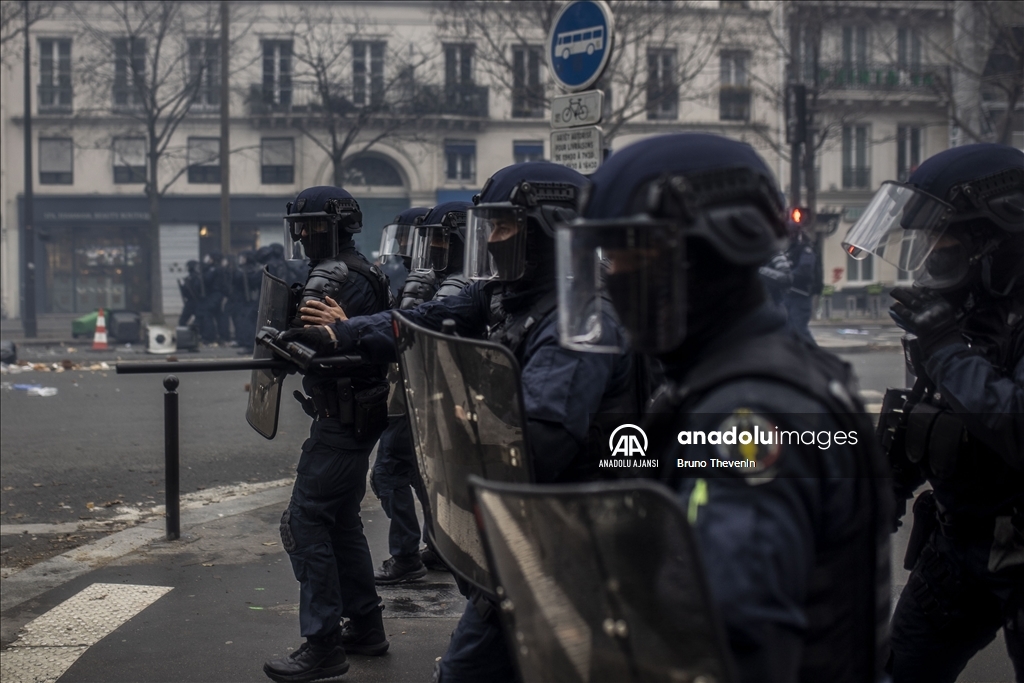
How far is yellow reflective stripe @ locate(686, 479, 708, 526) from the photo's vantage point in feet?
4.72

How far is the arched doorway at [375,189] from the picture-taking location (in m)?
33.1

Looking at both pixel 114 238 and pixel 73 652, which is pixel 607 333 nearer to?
pixel 73 652

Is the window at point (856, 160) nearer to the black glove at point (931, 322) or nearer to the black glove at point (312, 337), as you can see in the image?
the black glove at point (312, 337)

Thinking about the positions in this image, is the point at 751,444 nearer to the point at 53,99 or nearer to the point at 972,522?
the point at 972,522

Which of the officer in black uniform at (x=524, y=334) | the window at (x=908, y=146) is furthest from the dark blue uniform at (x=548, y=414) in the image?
the window at (x=908, y=146)

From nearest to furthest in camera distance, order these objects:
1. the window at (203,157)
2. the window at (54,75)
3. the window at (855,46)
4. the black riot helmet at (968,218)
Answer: the black riot helmet at (968,218)
the window at (54,75)
the window at (203,157)
the window at (855,46)

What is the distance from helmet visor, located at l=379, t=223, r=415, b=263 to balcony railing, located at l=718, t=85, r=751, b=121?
1147 inches

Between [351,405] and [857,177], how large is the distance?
35058 millimetres

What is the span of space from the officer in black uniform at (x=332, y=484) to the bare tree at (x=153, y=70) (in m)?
19.8

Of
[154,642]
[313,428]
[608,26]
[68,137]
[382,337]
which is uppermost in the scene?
[68,137]

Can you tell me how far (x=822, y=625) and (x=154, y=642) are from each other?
3737 millimetres

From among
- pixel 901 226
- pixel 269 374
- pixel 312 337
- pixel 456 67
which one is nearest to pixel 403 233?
pixel 269 374

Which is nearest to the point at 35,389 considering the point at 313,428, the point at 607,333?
the point at 313,428

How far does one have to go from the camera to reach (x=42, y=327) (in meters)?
27.1
